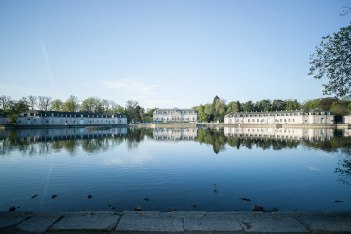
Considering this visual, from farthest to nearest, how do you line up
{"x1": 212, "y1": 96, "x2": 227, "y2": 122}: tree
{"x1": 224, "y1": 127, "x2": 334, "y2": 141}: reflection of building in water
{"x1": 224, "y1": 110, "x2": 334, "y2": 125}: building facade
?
{"x1": 212, "y1": 96, "x2": 227, "y2": 122}: tree, {"x1": 224, "y1": 110, "x2": 334, "y2": 125}: building facade, {"x1": 224, "y1": 127, "x2": 334, "y2": 141}: reflection of building in water

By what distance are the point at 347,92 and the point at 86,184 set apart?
1332 cm

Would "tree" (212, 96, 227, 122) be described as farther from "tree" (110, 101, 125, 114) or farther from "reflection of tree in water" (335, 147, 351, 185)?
"reflection of tree in water" (335, 147, 351, 185)

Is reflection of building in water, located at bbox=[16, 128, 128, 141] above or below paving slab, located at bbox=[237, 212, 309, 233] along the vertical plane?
below

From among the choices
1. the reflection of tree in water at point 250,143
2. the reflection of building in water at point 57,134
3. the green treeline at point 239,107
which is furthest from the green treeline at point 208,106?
the reflection of tree in water at point 250,143

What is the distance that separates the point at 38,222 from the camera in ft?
21.2

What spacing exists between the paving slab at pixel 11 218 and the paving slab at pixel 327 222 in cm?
741

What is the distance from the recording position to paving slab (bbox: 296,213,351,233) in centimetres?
593

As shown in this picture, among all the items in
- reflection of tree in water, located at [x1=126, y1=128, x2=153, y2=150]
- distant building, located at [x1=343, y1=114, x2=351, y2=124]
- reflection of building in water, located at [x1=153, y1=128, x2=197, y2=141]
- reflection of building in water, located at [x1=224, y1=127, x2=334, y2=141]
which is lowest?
reflection of building in water, located at [x1=224, y1=127, x2=334, y2=141]

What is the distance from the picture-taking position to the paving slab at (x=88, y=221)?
20.0ft

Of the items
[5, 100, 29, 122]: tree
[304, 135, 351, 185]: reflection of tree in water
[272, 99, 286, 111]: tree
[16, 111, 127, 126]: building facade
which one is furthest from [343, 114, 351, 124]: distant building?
[5, 100, 29, 122]: tree

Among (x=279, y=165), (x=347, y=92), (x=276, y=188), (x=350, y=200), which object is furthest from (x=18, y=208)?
(x=279, y=165)

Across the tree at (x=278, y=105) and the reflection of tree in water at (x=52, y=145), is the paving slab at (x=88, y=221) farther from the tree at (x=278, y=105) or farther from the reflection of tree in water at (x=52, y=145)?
the tree at (x=278, y=105)

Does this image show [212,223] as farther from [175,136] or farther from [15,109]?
[15,109]

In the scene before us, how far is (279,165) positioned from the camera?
68.3 feet
